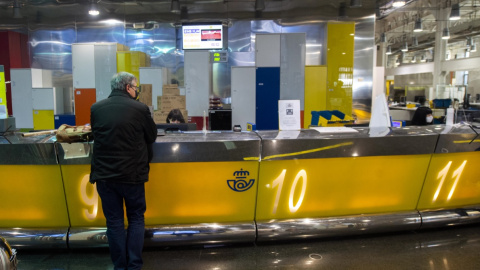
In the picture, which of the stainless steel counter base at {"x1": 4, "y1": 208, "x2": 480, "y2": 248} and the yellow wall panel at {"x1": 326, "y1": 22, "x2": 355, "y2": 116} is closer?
the stainless steel counter base at {"x1": 4, "y1": 208, "x2": 480, "y2": 248}

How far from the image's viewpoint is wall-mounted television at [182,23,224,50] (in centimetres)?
982

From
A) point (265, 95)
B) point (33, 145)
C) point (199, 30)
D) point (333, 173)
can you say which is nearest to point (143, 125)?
point (33, 145)

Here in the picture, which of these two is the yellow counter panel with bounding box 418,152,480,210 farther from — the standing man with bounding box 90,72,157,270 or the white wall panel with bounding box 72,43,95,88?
the white wall panel with bounding box 72,43,95,88

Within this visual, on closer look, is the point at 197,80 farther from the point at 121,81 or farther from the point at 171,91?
the point at 121,81

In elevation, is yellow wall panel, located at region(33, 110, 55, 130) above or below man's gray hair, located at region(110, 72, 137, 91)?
below

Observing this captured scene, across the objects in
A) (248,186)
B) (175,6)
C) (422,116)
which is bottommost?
(248,186)

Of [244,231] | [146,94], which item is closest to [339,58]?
[146,94]

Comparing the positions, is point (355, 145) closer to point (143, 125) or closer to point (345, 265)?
point (345, 265)

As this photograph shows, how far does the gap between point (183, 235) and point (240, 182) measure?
700 millimetres

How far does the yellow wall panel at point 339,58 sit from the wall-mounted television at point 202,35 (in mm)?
2859

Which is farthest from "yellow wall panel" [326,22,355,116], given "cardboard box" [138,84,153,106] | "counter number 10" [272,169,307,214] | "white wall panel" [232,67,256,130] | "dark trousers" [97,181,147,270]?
"dark trousers" [97,181,147,270]

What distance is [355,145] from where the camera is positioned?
11.6 feet

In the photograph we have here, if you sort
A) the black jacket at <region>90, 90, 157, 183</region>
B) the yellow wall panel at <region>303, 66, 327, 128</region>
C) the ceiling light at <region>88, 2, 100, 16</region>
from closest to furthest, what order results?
1. the black jacket at <region>90, 90, 157, 183</region>
2. the ceiling light at <region>88, 2, 100, 16</region>
3. the yellow wall panel at <region>303, 66, 327, 128</region>

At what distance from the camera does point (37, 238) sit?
3.30 m
